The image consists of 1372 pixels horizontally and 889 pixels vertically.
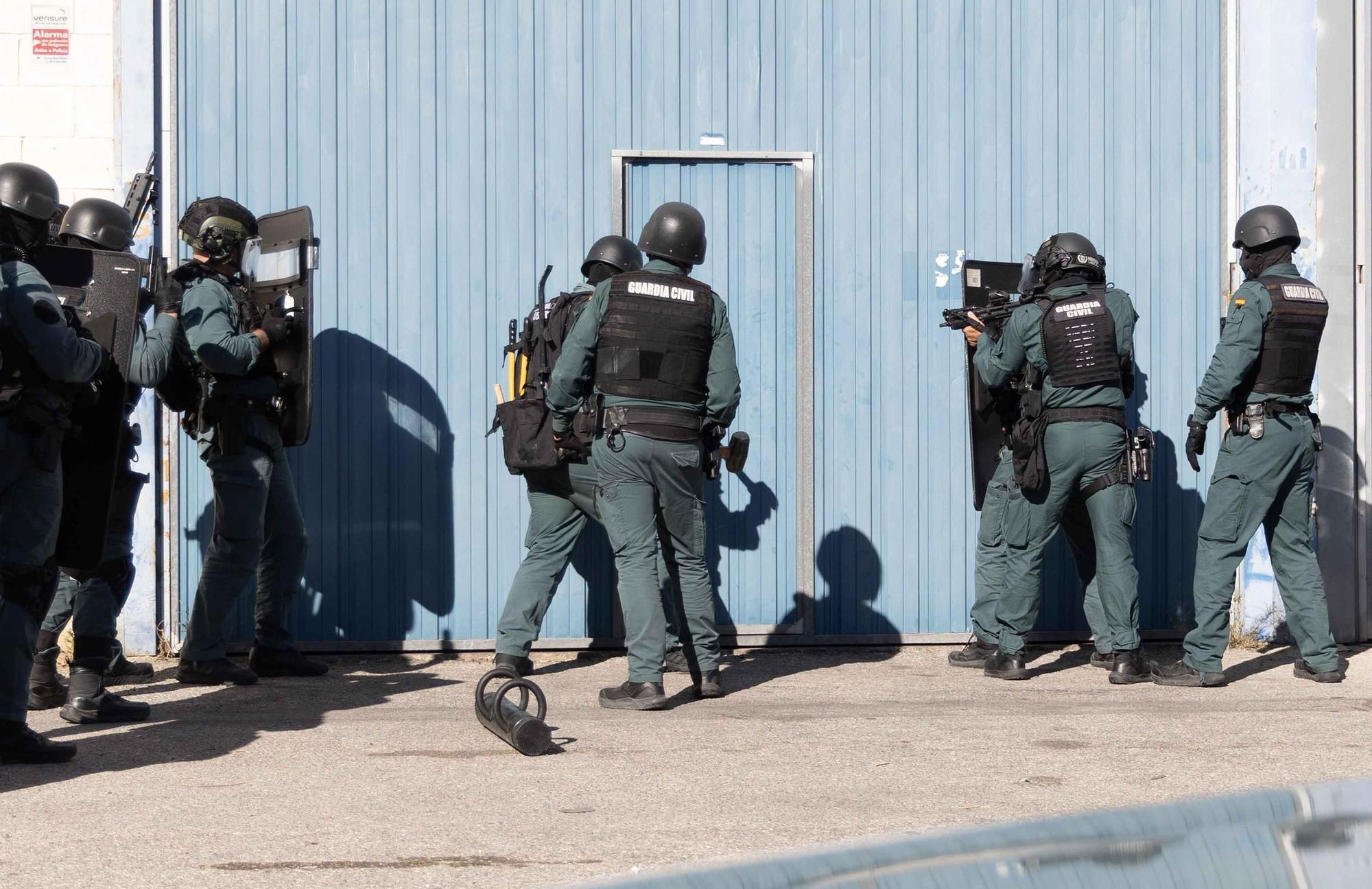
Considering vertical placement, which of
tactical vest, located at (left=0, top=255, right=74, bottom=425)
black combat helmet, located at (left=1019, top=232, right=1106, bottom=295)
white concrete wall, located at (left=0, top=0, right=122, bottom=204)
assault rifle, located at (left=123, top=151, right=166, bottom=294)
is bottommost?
tactical vest, located at (left=0, top=255, right=74, bottom=425)

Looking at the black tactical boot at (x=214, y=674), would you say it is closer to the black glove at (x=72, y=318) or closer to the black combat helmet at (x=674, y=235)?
the black glove at (x=72, y=318)

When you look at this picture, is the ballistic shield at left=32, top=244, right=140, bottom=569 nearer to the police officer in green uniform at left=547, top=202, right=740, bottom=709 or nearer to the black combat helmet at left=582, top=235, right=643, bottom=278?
the police officer in green uniform at left=547, top=202, right=740, bottom=709

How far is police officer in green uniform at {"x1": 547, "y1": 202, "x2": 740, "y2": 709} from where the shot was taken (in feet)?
19.2

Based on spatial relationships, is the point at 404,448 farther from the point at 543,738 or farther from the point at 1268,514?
the point at 1268,514

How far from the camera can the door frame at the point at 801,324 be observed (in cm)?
746

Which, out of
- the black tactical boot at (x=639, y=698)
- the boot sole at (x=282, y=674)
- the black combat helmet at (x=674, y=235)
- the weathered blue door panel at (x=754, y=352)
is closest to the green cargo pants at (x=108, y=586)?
the boot sole at (x=282, y=674)

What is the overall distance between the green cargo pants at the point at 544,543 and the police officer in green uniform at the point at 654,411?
539mm

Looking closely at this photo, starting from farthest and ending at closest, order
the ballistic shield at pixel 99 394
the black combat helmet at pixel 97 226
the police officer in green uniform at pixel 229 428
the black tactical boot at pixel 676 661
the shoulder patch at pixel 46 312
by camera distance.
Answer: the black tactical boot at pixel 676 661
the police officer in green uniform at pixel 229 428
the black combat helmet at pixel 97 226
the ballistic shield at pixel 99 394
the shoulder patch at pixel 46 312

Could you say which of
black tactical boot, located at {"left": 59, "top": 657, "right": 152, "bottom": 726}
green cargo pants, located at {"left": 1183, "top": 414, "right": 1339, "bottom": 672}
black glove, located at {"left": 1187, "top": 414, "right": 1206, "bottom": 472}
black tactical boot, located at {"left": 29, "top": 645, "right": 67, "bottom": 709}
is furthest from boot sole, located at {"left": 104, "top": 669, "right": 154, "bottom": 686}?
black glove, located at {"left": 1187, "top": 414, "right": 1206, "bottom": 472}

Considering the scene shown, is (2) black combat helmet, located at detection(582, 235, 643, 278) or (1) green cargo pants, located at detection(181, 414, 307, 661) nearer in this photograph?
(1) green cargo pants, located at detection(181, 414, 307, 661)

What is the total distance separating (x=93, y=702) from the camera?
551cm

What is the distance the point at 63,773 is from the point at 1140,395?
18.4 feet

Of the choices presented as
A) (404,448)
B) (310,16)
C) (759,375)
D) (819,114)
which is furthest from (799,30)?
(404,448)

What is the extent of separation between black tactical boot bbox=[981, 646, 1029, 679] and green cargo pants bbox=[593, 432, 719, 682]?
1567 mm
